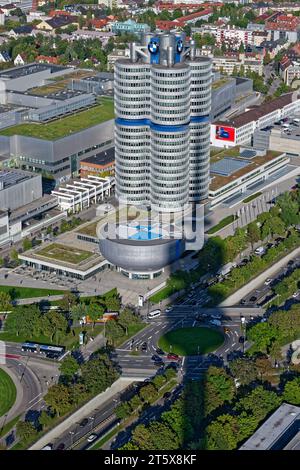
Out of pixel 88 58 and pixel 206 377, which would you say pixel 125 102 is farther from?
pixel 88 58

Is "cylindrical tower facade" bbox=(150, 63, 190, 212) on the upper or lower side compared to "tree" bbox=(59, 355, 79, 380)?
upper

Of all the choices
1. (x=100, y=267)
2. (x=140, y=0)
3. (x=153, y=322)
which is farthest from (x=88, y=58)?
(x=153, y=322)

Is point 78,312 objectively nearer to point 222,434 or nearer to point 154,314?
point 154,314

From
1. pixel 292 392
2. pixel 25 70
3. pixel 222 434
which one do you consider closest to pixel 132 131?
pixel 292 392

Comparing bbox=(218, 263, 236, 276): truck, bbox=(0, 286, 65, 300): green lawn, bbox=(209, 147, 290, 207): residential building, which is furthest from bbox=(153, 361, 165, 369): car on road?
bbox=(209, 147, 290, 207): residential building

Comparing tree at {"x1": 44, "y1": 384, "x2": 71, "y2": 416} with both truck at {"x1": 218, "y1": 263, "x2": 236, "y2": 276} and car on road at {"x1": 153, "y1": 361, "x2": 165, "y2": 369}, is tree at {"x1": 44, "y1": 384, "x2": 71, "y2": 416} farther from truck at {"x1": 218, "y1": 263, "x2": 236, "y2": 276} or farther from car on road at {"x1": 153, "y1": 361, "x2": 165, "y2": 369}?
truck at {"x1": 218, "y1": 263, "x2": 236, "y2": 276}
